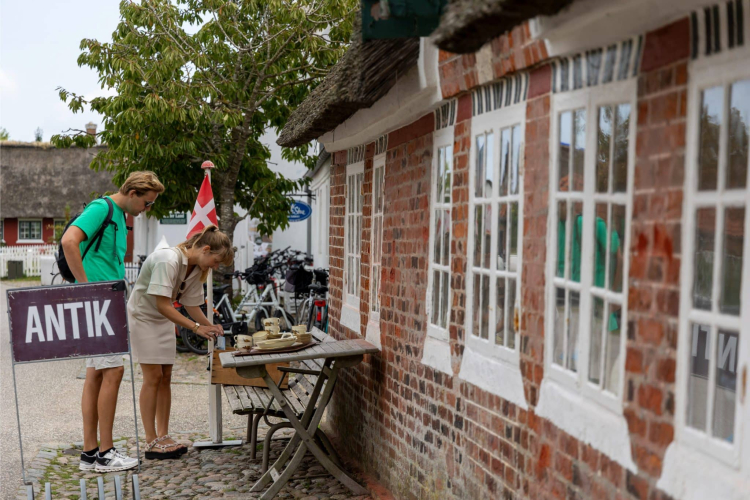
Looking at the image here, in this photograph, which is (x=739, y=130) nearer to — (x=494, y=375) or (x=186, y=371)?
(x=494, y=375)

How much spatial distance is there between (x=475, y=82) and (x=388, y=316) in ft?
6.93

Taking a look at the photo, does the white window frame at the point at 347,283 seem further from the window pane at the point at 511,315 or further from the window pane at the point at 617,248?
the window pane at the point at 617,248

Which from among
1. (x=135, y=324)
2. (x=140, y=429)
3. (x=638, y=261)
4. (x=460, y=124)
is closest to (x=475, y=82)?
(x=460, y=124)

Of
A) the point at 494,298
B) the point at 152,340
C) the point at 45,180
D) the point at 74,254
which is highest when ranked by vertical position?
the point at 45,180

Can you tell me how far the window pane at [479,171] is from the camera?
4418 millimetres

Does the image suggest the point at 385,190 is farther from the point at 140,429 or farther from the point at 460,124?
the point at 140,429

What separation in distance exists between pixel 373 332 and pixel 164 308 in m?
1.57

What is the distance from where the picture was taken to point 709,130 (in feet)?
8.52

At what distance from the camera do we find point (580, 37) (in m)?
3.07

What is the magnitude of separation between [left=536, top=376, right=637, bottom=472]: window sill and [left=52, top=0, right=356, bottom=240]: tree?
31.1 ft

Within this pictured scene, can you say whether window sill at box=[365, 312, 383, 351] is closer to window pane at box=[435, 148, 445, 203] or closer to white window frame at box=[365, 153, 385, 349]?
white window frame at box=[365, 153, 385, 349]

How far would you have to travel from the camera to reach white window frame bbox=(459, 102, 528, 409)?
388 centimetres

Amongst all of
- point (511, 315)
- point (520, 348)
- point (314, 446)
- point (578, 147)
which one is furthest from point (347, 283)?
point (578, 147)

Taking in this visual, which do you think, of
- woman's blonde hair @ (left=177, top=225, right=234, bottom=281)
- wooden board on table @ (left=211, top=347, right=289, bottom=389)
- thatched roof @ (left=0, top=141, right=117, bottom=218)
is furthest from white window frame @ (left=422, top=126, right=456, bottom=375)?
thatched roof @ (left=0, top=141, right=117, bottom=218)
